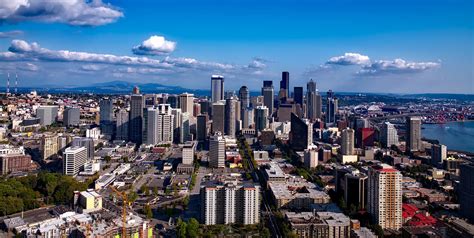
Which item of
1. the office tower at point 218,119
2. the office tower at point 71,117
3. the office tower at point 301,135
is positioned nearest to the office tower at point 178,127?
the office tower at point 218,119

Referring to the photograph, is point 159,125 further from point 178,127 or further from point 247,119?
point 247,119

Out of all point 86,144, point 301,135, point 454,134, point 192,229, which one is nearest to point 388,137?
point 301,135

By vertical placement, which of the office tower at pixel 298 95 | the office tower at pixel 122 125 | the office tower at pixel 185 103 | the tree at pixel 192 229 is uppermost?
the office tower at pixel 298 95

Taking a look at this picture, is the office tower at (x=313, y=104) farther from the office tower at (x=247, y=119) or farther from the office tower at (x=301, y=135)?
the office tower at (x=301, y=135)

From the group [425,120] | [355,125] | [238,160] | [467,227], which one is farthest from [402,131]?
[467,227]

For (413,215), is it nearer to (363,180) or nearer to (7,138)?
(363,180)

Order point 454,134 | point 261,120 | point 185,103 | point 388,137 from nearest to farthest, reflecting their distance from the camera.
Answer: point 388,137, point 261,120, point 185,103, point 454,134

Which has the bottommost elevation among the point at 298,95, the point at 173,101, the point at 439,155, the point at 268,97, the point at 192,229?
the point at 192,229
